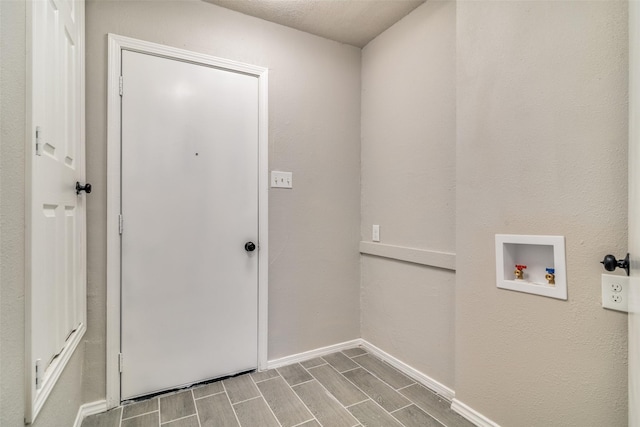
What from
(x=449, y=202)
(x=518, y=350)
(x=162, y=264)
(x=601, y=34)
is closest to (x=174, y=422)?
(x=162, y=264)

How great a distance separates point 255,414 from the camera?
65.9 inches

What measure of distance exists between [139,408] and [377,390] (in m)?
1.35

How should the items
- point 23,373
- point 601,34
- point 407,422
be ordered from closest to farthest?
Result: 1. point 23,373
2. point 601,34
3. point 407,422

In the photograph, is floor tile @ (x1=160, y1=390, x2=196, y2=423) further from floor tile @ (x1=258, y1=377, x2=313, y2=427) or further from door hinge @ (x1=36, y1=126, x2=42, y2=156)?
door hinge @ (x1=36, y1=126, x2=42, y2=156)

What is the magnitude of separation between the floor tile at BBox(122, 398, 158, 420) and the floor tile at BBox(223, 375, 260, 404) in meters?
0.40

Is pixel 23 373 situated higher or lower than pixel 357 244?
lower

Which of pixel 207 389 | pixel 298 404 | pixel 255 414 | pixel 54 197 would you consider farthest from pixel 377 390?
pixel 54 197

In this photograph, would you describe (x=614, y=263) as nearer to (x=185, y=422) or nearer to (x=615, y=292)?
(x=615, y=292)

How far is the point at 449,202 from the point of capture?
6.01ft

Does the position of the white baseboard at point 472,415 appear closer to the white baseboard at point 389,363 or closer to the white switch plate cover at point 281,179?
the white baseboard at point 389,363

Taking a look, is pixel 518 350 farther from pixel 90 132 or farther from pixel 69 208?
pixel 90 132

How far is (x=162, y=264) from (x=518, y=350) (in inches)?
74.7

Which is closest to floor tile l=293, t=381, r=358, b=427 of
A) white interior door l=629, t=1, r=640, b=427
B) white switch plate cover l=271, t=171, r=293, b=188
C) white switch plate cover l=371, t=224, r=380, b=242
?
white switch plate cover l=371, t=224, r=380, b=242

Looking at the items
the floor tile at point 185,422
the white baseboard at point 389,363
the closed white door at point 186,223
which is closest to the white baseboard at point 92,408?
the white baseboard at point 389,363
